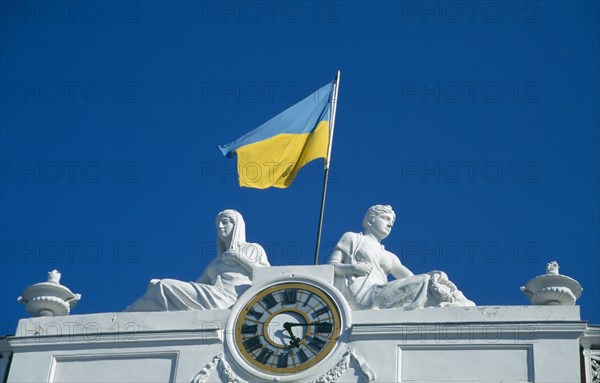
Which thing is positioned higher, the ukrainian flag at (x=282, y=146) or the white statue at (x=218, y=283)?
the ukrainian flag at (x=282, y=146)

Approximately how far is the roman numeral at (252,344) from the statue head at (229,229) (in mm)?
2512

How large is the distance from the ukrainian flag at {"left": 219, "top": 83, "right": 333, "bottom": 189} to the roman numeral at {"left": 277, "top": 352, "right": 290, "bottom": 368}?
4.59 m

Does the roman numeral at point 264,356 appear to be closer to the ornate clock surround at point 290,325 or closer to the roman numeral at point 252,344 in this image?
the ornate clock surround at point 290,325

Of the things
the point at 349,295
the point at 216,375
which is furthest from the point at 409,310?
the point at 216,375

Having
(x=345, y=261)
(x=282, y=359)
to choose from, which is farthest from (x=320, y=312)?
(x=345, y=261)

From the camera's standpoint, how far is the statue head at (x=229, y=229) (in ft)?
132

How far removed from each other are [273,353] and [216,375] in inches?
41.2

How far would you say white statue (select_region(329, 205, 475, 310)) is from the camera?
38.3 metres

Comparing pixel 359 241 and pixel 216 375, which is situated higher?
pixel 359 241

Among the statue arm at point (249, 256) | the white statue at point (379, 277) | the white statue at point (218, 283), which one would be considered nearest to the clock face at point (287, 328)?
the white statue at point (379, 277)

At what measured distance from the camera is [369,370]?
37.4 metres

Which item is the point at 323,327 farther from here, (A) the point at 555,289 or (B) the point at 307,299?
(A) the point at 555,289

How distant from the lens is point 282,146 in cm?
4184

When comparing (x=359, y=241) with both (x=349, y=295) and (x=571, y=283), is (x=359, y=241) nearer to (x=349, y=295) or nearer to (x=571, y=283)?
(x=349, y=295)
